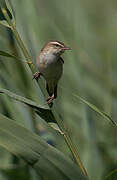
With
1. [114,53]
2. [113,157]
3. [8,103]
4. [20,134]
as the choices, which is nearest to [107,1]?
[114,53]

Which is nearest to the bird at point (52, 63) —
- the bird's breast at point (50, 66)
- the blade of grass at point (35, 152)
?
the bird's breast at point (50, 66)

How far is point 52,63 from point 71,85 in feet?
0.66

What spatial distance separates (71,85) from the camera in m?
2.35

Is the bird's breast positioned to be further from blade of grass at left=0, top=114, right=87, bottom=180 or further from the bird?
blade of grass at left=0, top=114, right=87, bottom=180

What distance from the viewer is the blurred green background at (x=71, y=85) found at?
71.9 inches

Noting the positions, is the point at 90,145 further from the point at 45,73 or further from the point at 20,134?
the point at 20,134

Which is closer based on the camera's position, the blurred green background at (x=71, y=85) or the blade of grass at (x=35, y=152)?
the blade of grass at (x=35, y=152)

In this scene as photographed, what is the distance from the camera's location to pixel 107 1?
14.7ft

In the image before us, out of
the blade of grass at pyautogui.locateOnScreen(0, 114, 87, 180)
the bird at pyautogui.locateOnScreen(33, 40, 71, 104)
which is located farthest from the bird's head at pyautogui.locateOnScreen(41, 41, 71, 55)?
the blade of grass at pyautogui.locateOnScreen(0, 114, 87, 180)

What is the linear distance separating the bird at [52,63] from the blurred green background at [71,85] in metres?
0.05

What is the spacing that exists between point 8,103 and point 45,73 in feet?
1.52

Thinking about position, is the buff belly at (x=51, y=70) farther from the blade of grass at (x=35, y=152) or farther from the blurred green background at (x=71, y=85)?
the blade of grass at (x=35, y=152)

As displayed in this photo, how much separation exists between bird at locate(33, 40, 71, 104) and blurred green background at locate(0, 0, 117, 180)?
51mm

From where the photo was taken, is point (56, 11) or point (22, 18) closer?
point (22, 18)
